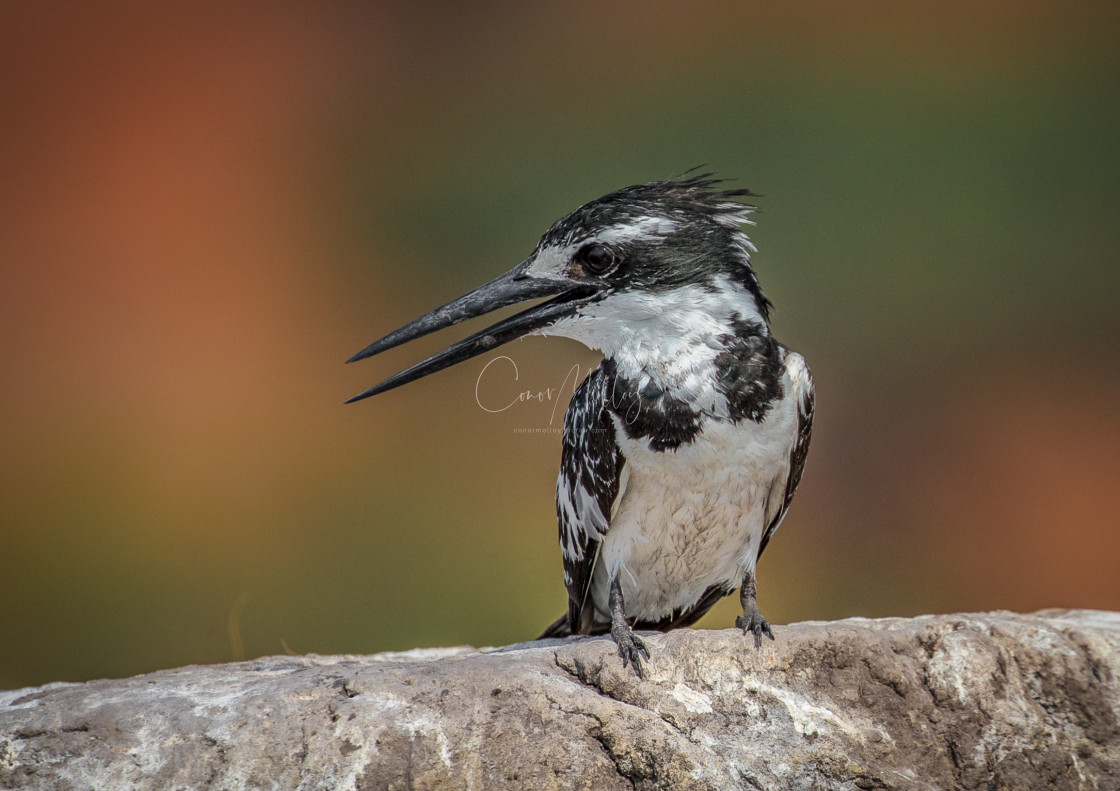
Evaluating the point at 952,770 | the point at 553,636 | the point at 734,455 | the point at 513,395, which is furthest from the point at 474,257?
the point at 952,770

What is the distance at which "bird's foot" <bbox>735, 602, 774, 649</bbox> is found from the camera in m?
2.27

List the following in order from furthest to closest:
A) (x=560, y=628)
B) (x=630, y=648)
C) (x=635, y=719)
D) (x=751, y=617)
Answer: (x=560, y=628) < (x=751, y=617) < (x=630, y=648) < (x=635, y=719)

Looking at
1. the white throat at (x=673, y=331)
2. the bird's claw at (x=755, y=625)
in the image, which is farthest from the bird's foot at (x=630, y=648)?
the white throat at (x=673, y=331)

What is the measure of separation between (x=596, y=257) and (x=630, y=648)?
0.91m

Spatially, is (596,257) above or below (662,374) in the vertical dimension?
above

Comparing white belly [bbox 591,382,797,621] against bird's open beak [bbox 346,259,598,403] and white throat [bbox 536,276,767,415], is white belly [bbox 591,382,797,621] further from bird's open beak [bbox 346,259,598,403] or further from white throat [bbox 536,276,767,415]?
bird's open beak [bbox 346,259,598,403]

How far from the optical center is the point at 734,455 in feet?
7.61

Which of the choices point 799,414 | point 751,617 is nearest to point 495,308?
point 799,414

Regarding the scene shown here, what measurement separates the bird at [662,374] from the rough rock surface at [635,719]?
0.16 m

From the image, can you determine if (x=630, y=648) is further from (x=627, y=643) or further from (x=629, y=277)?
(x=629, y=277)

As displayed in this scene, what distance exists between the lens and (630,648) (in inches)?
87.7

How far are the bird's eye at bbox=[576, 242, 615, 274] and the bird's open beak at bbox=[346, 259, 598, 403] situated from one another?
54 millimetres

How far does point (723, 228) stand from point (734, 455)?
22.1 inches

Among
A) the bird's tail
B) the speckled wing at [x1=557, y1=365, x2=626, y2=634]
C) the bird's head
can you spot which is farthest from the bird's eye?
the bird's tail
